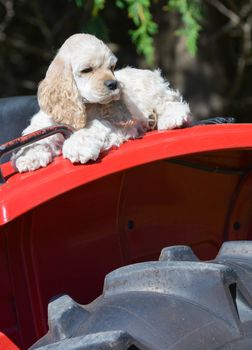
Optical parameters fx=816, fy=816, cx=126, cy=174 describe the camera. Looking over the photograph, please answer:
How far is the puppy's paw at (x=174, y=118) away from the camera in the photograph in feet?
7.85

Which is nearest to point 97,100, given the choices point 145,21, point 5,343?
point 5,343

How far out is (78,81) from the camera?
2.58 meters

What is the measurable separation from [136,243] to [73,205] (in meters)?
0.26

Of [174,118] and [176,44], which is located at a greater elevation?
[176,44]

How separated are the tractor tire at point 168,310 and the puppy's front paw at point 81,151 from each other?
0.94 feet

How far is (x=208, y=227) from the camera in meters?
2.47

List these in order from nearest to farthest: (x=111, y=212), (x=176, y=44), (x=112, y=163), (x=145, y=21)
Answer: (x=112, y=163) < (x=111, y=212) < (x=145, y=21) < (x=176, y=44)

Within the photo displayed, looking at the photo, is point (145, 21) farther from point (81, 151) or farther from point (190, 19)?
point (81, 151)

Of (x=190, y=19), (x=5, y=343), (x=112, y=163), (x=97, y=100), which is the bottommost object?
(x=5, y=343)

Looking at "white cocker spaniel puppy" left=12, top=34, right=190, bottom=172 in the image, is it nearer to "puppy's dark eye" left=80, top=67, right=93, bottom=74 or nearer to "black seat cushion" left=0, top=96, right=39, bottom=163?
"puppy's dark eye" left=80, top=67, right=93, bottom=74

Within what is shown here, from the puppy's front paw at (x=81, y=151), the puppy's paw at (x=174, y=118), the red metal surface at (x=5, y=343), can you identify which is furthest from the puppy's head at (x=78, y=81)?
the red metal surface at (x=5, y=343)

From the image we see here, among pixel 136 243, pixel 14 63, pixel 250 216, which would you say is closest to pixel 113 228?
pixel 136 243

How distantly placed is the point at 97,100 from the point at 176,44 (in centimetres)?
424

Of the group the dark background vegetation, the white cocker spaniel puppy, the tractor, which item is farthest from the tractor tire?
the dark background vegetation
